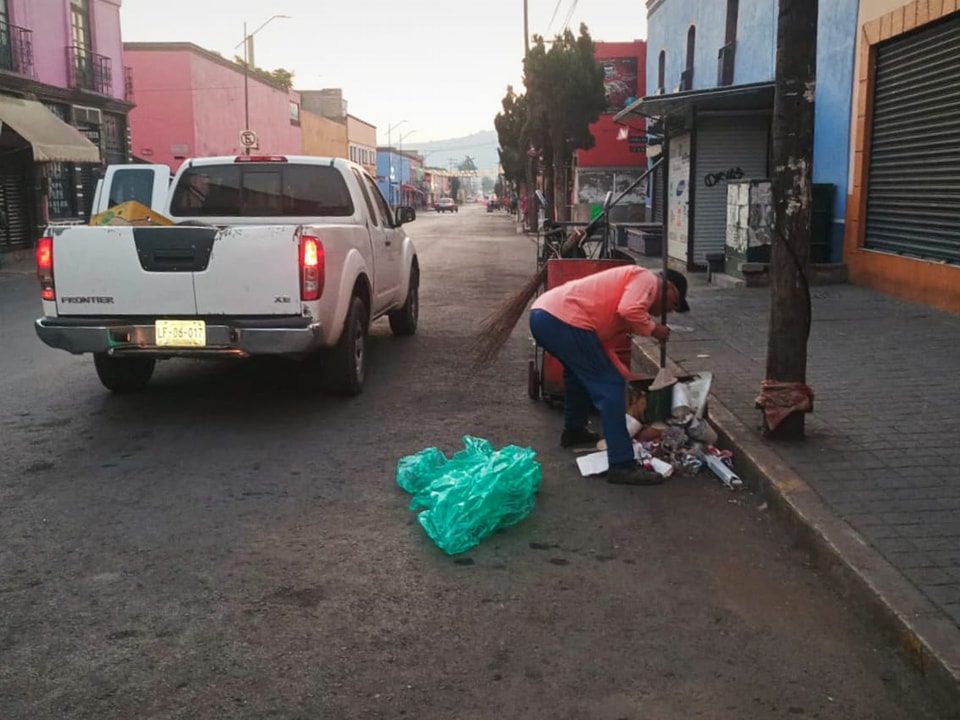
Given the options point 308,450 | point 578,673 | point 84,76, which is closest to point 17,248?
point 84,76

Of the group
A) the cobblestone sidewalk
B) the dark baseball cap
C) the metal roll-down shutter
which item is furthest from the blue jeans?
the metal roll-down shutter

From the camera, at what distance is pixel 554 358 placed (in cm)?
646

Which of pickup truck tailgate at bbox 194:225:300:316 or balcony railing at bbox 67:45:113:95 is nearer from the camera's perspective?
pickup truck tailgate at bbox 194:225:300:316

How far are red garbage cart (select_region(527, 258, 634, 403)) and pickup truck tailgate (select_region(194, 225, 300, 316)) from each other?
1.78 meters

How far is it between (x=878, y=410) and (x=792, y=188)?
1.66 m

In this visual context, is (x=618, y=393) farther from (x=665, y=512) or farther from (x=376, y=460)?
(x=376, y=460)

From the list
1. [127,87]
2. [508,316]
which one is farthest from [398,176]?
[508,316]

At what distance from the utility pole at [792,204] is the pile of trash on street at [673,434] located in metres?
0.37

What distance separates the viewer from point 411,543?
4227 mm

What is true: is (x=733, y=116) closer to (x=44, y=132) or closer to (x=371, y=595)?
(x=371, y=595)

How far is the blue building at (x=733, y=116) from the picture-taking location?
12.9 m

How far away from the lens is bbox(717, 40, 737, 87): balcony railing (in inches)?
771

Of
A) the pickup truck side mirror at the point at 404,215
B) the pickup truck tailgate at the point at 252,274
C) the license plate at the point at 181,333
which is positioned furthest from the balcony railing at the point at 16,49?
the pickup truck tailgate at the point at 252,274

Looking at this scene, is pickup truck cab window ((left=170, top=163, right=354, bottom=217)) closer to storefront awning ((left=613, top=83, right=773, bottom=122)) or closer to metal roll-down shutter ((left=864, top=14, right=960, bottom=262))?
metal roll-down shutter ((left=864, top=14, right=960, bottom=262))
